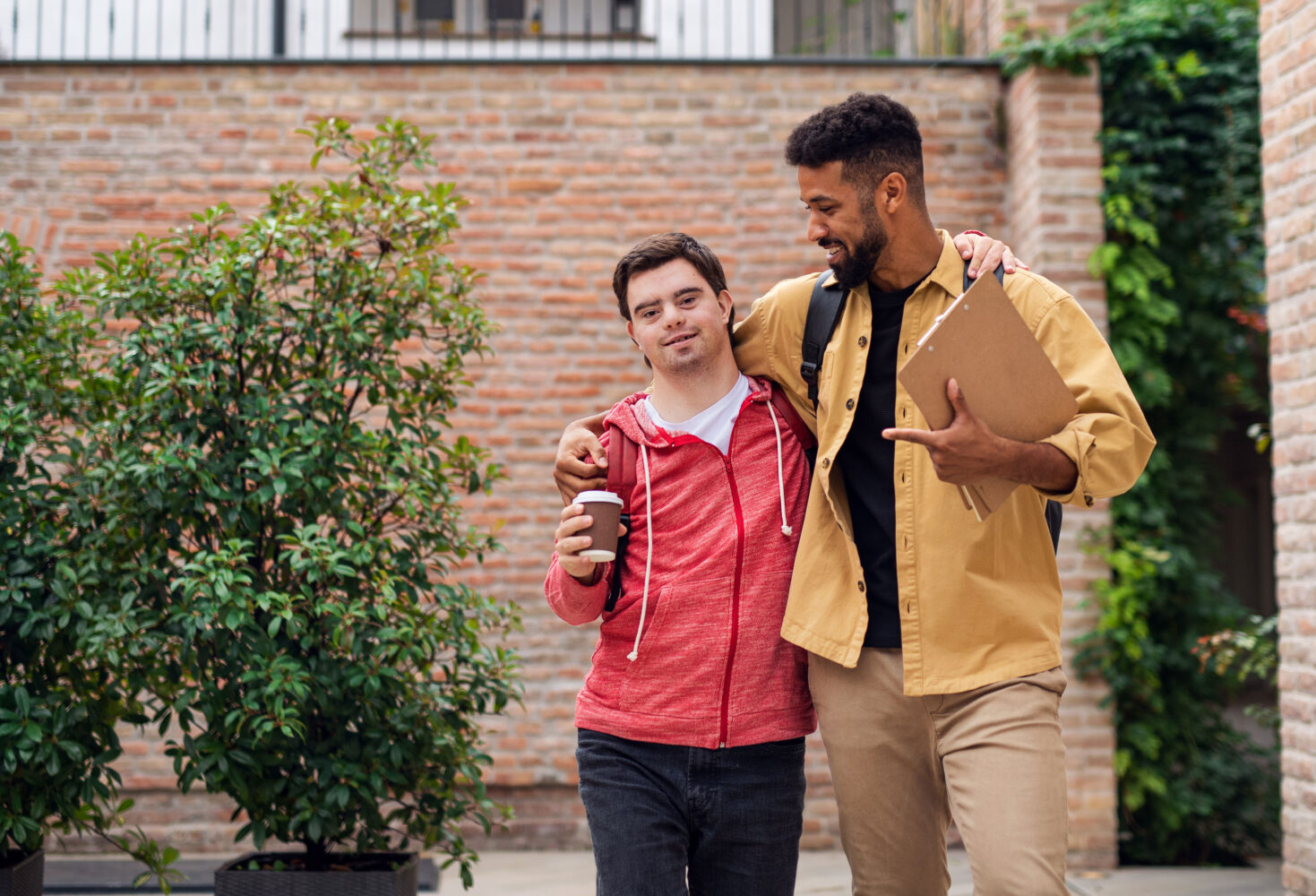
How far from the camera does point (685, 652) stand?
2.32 meters

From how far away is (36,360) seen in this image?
11.5 feet

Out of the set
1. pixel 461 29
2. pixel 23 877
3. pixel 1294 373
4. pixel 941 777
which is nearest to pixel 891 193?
pixel 941 777

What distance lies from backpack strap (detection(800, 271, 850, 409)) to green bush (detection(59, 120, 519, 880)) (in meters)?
1.37

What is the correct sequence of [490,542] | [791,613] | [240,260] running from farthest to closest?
1. [490,542]
2. [240,260]
3. [791,613]

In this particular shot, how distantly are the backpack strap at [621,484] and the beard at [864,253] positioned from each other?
59 centimetres

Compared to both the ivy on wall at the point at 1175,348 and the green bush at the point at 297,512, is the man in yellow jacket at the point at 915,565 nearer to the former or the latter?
the green bush at the point at 297,512

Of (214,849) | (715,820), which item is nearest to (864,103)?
(715,820)

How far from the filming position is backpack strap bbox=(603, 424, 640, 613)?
244 cm

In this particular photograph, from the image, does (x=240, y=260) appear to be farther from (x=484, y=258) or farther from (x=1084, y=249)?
(x=1084, y=249)

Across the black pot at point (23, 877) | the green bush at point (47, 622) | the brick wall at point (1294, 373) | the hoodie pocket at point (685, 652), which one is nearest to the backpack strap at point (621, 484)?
the hoodie pocket at point (685, 652)

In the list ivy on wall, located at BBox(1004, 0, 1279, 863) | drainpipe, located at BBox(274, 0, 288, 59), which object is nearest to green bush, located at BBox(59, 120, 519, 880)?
ivy on wall, located at BBox(1004, 0, 1279, 863)

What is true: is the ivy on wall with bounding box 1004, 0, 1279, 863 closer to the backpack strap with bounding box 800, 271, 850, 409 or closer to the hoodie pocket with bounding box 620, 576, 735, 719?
the backpack strap with bounding box 800, 271, 850, 409

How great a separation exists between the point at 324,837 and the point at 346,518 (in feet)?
3.16

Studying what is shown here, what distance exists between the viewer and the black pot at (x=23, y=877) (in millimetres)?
3277
